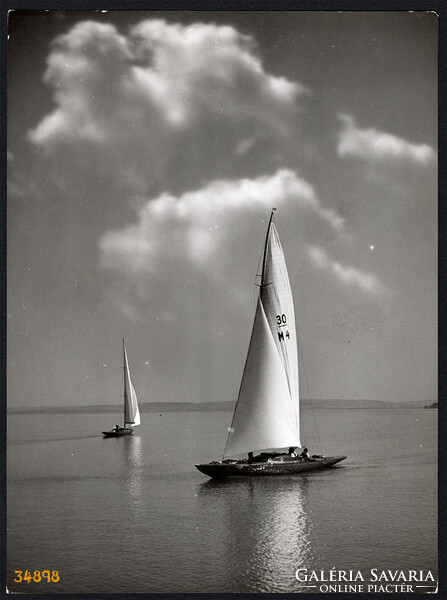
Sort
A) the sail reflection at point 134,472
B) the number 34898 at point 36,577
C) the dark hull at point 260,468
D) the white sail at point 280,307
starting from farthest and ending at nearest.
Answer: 1. the dark hull at point 260,468
2. the sail reflection at point 134,472
3. the white sail at point 280,307
4. the number 34898 at point 36,577

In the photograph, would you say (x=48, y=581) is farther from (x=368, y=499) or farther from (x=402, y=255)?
(x=402, y=255)

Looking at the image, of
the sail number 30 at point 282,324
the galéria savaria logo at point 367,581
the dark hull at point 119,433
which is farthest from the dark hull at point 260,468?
the dark hull at point 119,433

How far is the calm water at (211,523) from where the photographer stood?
49.2 feet

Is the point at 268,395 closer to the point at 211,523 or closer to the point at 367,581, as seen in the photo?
the point at 211,523

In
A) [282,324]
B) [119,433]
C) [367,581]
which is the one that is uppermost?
[282,324]

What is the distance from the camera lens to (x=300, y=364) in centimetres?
2014

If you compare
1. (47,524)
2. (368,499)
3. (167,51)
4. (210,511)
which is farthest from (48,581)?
(167,51)

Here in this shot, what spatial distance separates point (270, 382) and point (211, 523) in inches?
189

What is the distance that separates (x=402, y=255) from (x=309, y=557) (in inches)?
287

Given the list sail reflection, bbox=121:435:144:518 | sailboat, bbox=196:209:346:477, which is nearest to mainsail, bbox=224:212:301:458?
sailboat, bbox=196:209:346:477

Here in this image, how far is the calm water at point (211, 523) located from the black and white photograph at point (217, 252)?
0.23 feet

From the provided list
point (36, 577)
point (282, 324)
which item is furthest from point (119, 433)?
point (36, 577)

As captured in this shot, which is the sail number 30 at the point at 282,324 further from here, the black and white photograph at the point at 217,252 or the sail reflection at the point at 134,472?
the sail reflection at the point at 134,472

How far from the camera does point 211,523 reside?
17656 millimetres
